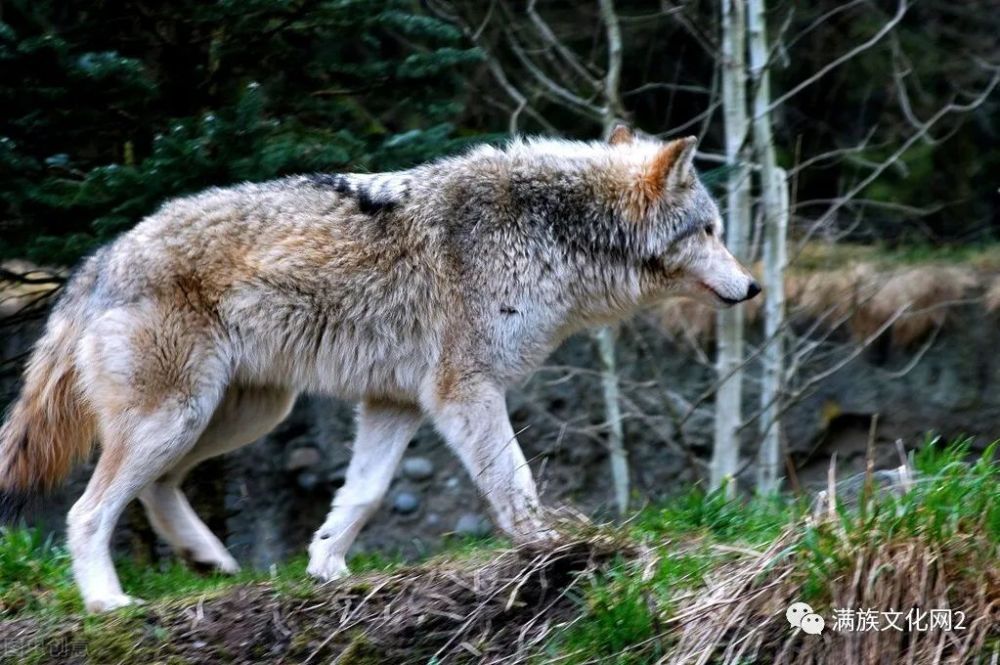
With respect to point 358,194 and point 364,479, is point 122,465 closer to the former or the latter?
point 364,479

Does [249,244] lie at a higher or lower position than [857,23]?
lower

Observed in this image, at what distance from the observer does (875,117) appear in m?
12.8

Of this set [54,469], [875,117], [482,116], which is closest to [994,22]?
[875,117]

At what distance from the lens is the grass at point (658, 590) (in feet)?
14.3

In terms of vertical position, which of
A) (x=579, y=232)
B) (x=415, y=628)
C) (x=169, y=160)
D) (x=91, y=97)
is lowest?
(x=415, y=628)

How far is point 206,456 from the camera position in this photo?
655 cm

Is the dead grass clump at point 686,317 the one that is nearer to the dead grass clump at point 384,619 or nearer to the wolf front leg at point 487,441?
the wolf front leg at point 487,441

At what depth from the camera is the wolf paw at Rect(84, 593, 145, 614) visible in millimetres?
5352

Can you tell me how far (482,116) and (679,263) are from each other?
5.24m

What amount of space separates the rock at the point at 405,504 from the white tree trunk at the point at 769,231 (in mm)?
3103

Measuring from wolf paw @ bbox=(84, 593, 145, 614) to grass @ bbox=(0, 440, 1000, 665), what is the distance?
4.4 inches

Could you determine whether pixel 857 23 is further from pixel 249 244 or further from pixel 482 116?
pixel 249 244

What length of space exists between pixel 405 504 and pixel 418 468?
33cm

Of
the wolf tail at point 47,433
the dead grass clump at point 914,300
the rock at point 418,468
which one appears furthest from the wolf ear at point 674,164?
the rock at point 418,468
